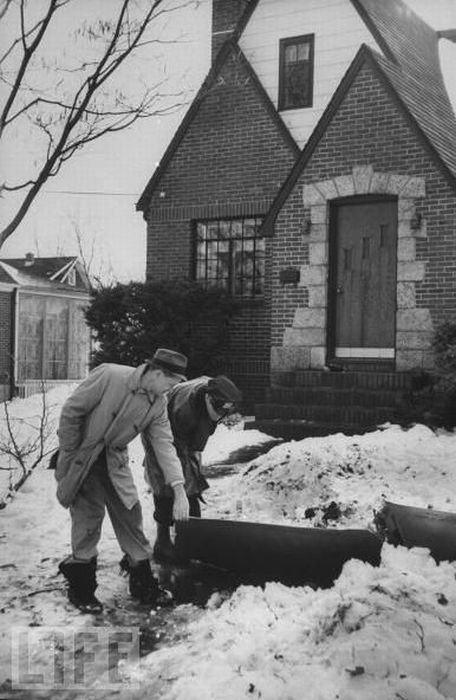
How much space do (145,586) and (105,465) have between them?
848 millimetres

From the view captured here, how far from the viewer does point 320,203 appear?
39.8ft

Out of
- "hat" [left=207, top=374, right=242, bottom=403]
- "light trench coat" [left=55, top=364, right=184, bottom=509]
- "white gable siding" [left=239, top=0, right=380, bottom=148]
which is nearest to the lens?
"light trench coat" [left=55, top=364, right=184, bottom=509]

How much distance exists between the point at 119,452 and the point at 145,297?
8280 mm

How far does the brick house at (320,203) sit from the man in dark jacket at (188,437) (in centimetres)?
479

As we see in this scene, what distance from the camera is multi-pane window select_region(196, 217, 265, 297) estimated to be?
1491 cm

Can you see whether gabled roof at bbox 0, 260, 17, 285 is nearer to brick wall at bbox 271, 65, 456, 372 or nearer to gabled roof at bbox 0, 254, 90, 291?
gabled roof at bbox 0, 254, 90, 291

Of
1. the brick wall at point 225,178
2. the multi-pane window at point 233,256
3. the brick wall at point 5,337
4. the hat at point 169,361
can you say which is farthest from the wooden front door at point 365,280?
the brick wall at point 5,337

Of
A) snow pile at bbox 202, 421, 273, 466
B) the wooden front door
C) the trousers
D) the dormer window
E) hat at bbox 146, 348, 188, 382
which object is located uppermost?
the dormer window

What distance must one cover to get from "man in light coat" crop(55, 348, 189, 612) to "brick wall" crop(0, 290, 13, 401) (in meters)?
17.7

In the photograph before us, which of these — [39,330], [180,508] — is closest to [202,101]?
[39,330]

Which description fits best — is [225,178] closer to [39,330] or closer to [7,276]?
[7,276]

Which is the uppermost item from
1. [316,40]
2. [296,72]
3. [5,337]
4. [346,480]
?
[316,40]

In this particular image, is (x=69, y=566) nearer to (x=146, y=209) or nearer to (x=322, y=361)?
(x=322, y=361)

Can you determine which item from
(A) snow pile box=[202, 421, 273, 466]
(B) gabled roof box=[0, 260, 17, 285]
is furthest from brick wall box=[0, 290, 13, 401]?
(A) snow pile box=[202, 421, 273, 466]
